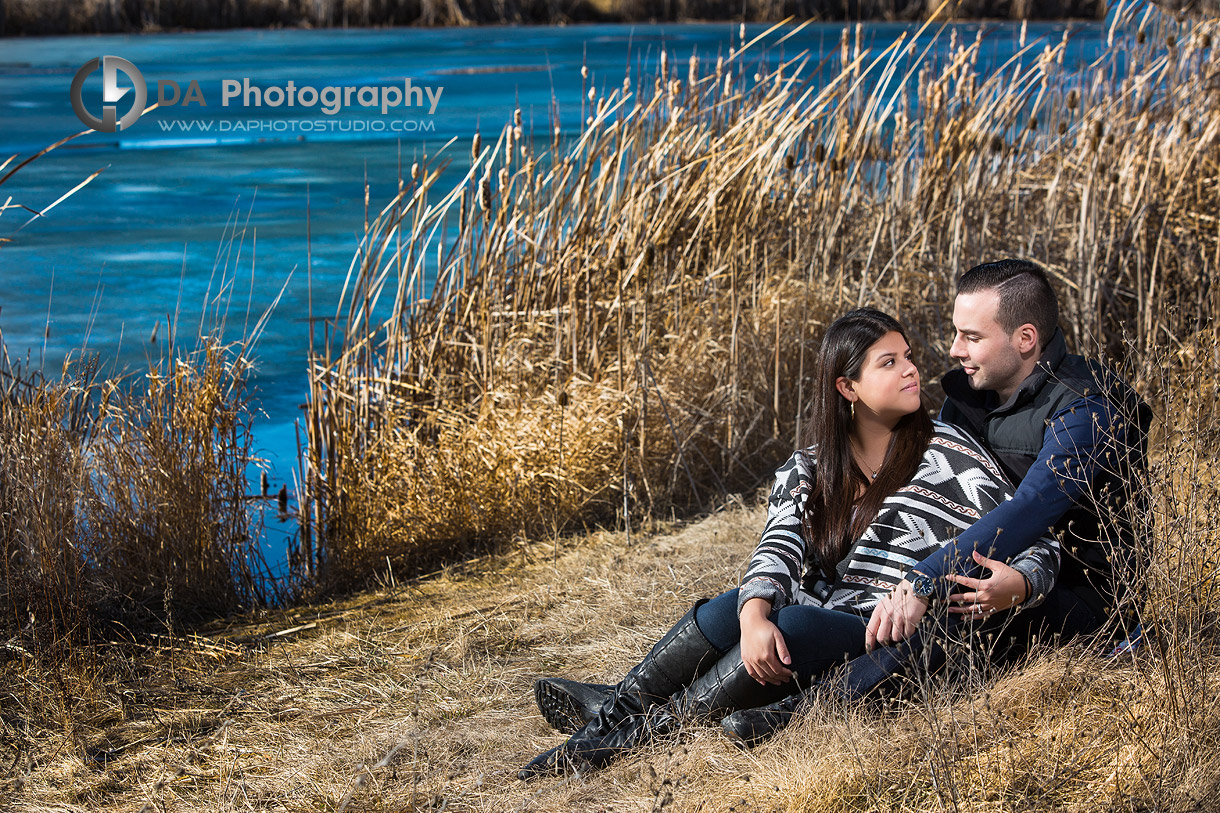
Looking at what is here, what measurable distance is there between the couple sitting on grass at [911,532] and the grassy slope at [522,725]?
0.28 feet

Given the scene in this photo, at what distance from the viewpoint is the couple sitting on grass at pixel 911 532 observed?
6.07ft

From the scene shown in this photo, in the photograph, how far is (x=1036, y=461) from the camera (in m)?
1.92

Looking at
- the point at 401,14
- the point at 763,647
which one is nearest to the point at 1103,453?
the point at 763,647

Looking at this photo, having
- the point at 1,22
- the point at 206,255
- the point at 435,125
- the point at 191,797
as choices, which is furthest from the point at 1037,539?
the point at 1,22

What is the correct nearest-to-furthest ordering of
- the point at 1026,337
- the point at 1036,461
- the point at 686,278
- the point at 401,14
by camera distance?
the point at 1036,461, the point at 1026,337, the point at 686,278, the point at 401,14

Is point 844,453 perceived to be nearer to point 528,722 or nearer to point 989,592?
point 989,592

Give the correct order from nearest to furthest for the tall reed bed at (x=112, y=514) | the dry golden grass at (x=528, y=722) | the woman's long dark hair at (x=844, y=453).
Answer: the dry golden grass at (x=528, y=722) < the woman's long dark hair at (x=844, y=453) < the tall reed bed at (x=112, y=514)

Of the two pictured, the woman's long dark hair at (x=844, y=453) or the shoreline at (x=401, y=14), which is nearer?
the woman's long dark hair at (x=844, y=453)

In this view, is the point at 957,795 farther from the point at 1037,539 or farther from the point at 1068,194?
the point at 1068,194

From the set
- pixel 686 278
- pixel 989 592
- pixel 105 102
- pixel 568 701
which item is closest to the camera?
pixel 989 592

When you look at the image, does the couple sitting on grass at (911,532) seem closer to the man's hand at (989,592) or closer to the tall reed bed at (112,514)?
the man's hand at (989,592)

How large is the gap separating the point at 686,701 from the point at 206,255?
616 cm

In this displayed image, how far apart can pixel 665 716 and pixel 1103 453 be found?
87 centimetres

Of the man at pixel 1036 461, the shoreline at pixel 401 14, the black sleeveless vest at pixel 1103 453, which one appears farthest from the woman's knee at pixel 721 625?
the shoreline at pixel 401 14
